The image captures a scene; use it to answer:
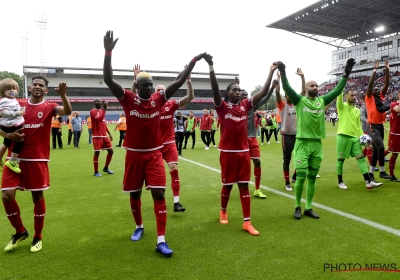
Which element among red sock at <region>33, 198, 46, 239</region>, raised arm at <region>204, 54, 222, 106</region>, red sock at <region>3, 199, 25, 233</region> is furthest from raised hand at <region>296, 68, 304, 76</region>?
red sock at <region>3, 199, 25, 233</region>

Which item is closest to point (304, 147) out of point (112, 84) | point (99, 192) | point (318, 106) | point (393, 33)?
point (318, 106)

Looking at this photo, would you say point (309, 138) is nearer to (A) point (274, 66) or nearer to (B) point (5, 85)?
(A) point (274, 66)

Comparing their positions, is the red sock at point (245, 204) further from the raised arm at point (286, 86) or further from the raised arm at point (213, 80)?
the raised arm at point (286, 86)

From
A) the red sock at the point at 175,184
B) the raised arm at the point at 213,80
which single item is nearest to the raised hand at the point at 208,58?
the raised arm at the point at 213,80

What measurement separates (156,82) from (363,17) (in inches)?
1620

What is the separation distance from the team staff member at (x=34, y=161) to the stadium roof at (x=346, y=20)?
44493 mm

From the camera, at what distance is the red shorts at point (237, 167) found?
15.1 ft

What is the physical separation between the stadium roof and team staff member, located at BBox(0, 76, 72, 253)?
1752 inches

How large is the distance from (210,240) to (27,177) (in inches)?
101

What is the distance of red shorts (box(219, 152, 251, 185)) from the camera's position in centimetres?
459

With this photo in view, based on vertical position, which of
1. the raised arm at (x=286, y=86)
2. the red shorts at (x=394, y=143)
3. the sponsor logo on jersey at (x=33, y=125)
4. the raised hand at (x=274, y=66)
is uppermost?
the raised hand at (x=274, y=66)

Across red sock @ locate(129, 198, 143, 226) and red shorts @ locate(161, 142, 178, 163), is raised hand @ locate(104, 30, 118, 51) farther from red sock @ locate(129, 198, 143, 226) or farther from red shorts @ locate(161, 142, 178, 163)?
red shorts @ locate(161, 142, 178, 163)

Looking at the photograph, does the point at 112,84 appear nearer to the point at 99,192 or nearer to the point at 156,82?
the point at 99,192

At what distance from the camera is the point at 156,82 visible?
220 feet
